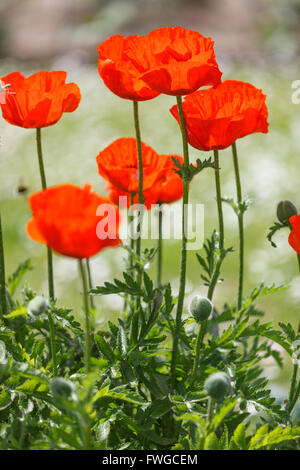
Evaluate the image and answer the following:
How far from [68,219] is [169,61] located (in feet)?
0.73

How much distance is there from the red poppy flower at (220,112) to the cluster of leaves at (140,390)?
12cm

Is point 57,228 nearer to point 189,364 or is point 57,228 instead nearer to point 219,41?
point 189,364

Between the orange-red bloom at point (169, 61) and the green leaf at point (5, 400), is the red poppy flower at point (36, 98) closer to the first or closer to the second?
the orange-red bloom at point (169, 61)

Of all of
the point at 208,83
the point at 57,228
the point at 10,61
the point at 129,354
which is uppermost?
the point at 10,61

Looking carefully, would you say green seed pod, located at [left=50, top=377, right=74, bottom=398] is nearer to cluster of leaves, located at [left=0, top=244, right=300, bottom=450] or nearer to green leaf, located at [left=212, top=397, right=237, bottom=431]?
cluster of leaves, located at [left=0, top=244, right=300, bottom=450]

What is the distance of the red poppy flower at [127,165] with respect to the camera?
82 cm

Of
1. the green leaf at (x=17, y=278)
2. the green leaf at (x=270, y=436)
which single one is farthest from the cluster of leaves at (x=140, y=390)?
the green leaf at (x=17, y=278)

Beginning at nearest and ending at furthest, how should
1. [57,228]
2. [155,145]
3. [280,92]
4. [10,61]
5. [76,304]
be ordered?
[57,228] < [76,304] < [155,145] < [280,92] < [10,61]

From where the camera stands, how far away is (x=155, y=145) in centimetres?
263

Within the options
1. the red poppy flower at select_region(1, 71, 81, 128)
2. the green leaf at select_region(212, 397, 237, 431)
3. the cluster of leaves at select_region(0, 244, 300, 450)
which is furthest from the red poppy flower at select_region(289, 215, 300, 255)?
the red poppy flower at select_region(1, 71, 81, 128)

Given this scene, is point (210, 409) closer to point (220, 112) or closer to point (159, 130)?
point (220, 112)

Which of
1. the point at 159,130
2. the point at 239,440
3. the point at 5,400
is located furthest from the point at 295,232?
the point at 159,130

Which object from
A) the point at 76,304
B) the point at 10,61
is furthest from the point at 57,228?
the point at 10,61
